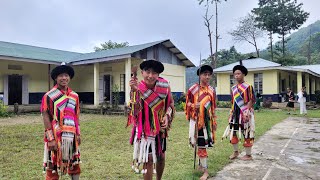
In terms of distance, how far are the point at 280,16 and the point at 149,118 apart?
3635cm

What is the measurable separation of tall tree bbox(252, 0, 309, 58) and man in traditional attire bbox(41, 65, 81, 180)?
117 feet

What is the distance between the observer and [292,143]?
21.6ft

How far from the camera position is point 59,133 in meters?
2.87

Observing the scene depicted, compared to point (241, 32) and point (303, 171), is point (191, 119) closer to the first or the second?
point (303, 171)

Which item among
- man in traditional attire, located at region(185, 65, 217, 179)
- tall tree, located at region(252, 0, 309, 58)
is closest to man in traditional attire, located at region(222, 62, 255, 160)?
man in traditional attire, located at region(185, 65, 217, 179)

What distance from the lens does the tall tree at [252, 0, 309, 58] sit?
3431 cm

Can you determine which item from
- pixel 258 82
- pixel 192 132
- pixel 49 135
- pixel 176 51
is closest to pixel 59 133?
pixel 49 135

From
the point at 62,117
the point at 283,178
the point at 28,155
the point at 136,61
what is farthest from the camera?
the point at 136,61

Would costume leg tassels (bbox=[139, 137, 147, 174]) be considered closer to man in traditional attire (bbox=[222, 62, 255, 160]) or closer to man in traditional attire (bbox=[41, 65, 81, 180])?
man in traditional attire (bbox=[41, 65, 81, 180])

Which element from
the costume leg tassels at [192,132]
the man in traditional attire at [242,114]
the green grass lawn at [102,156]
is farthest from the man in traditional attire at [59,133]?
the man in traditional attire at [242,114]

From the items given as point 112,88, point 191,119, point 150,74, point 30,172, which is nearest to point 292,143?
point 191,119

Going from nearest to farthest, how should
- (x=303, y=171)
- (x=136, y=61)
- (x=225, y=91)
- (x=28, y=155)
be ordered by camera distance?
(x=303, y=171), (x=28, y=155), (x=136, y=61), (x=225, y=91)

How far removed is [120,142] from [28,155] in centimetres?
210

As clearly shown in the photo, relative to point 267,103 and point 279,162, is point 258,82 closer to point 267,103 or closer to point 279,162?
point 267,103
